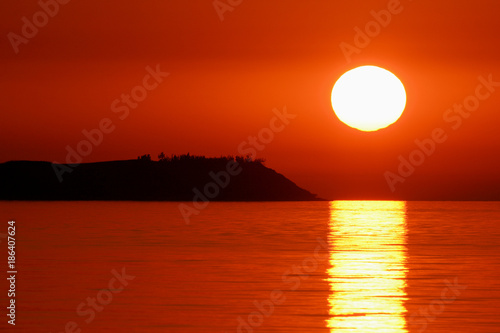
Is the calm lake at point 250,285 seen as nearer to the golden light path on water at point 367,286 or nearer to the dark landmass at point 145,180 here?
the golden light path on water at point 367,286

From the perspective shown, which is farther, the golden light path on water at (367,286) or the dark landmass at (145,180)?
the dark landmass at (145,180)

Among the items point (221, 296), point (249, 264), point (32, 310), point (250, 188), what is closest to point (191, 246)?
point (249, 264)

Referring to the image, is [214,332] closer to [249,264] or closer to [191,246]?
[249,264]

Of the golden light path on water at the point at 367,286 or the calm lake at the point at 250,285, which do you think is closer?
the golden light path on water at the point at 367,286

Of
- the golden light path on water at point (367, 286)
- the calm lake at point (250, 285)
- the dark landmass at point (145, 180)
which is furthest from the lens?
the dark landmass at point (145, 180)

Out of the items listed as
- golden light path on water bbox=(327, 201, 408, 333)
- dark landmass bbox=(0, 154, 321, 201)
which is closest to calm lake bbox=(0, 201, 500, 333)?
golden light path on water bbox=(327, 201, 408, 333)

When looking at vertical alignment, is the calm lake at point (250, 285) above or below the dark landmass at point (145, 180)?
below

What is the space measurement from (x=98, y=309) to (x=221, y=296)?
123 inches

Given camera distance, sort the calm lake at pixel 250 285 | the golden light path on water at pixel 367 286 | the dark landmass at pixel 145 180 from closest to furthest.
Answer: the golden light path on water at pixel 367 286 < the calm lake at pixel 250 285 < the dark landmass at pixel 145 180

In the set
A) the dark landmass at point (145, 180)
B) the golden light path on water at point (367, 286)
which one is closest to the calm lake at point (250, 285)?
the golden light path on water at point (367, 286)

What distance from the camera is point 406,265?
26781 millimetres

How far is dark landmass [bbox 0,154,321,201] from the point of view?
14700 centimetres

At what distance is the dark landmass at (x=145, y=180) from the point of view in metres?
147

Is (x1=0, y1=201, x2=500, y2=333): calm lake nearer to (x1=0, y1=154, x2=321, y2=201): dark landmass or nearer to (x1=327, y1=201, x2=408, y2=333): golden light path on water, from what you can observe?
(x1=327, y1=201, x2=408, y2=333): golden light path on water
